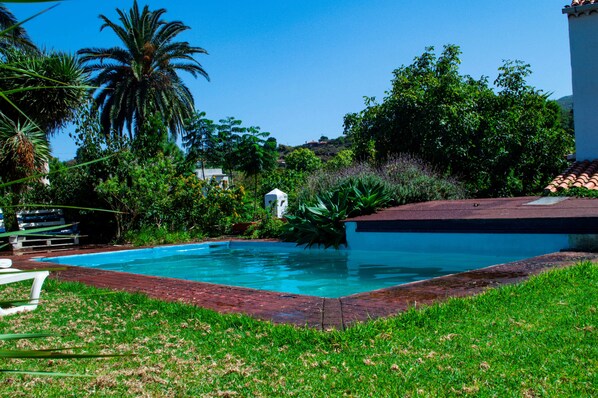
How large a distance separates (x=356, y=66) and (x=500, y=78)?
6.92 meters

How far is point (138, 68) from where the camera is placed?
88.0 ft

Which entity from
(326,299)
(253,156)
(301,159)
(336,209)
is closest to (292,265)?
(336,209)

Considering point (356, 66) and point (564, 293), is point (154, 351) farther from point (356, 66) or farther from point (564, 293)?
point (356, 66)

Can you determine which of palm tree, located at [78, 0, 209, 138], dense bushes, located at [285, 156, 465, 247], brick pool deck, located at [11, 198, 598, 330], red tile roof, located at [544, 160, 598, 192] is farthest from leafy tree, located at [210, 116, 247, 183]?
brick pool deck, located at [11, 198, 598, 330]

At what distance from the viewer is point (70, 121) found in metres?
17.5

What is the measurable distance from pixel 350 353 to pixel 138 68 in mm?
25752

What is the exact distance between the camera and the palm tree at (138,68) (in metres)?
27.3

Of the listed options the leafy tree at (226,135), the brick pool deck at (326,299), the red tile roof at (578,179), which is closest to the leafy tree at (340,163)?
the red tile roof at (578,179)

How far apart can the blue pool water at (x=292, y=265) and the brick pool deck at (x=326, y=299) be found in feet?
6.66

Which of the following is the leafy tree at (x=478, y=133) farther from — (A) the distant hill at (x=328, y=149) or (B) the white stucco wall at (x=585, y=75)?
(A) the distant hill at (x=328, y=149)

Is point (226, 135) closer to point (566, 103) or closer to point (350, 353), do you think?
point (350, 353)

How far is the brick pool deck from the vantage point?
4508 millimetres

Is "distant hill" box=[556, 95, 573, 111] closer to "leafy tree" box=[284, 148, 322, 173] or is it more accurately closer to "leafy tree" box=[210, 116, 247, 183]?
"leafy tree" box=[284, 148, 322, 173]

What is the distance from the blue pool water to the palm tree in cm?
1469
